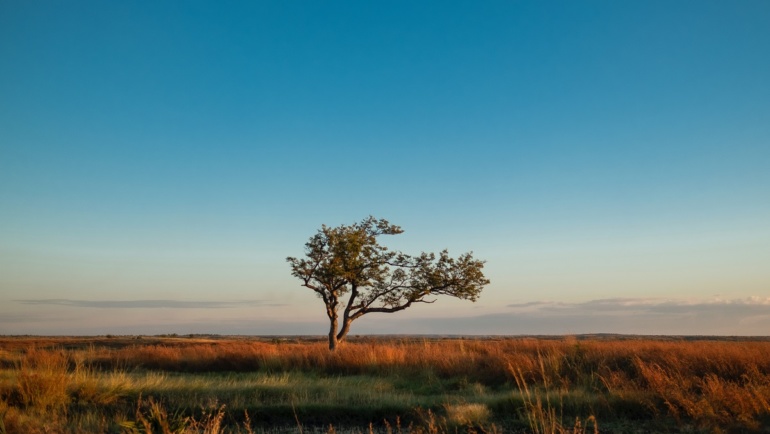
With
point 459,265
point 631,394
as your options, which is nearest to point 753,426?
point 631,394

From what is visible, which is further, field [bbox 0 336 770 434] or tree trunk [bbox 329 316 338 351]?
tree trunk [bbox 329 316 338 351]

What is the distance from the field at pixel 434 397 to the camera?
893cm

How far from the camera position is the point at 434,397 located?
39.6 ft

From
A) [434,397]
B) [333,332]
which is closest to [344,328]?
[333,332]

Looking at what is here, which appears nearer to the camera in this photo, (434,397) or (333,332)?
(434,397)

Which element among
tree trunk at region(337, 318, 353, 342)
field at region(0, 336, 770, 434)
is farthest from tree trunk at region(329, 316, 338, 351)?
field at region(0, 336, 770, 434)

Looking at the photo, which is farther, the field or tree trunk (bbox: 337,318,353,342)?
tree trunk (bbox: 337,318,353,342)

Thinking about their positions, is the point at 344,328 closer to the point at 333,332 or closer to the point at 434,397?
the point at 333,332

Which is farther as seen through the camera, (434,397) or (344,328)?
(344,328)

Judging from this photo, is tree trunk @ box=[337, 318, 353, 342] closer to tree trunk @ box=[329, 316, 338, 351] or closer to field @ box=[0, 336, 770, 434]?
tree trunk @ box=[329, 316, 338, 351]

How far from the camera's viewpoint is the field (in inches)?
352

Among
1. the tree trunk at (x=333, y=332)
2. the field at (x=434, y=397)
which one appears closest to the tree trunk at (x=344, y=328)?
the tree trunk at (x=333, y=332)

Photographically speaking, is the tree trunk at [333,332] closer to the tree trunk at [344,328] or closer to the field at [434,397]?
the tree trunk at [344,328]

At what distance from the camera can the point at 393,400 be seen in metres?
11.3
